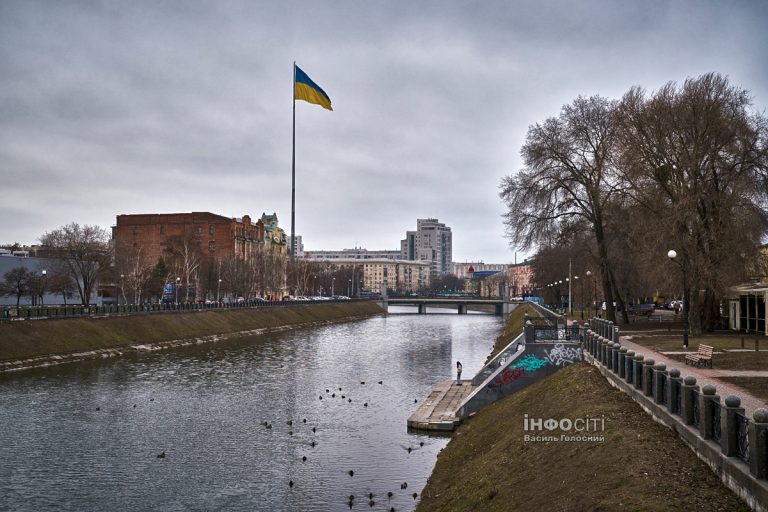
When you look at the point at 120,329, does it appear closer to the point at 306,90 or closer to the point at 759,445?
the point at 306,90

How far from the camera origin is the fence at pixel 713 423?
A: 10.9 m

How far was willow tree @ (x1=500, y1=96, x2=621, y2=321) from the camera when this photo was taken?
53375mm

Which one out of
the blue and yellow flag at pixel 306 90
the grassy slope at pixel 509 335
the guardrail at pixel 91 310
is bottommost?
the grassy slope at pixel 509 335

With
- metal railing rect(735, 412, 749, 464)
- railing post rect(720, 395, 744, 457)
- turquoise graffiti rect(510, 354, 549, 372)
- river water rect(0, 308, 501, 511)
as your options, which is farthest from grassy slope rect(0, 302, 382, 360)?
metal railing rect(735, 412, 749, 464)

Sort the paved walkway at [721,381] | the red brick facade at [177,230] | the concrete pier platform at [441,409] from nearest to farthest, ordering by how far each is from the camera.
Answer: the paved walkway at [721,381]
the concrete pier platform at [441,409]
the red brick facade at [177,230]

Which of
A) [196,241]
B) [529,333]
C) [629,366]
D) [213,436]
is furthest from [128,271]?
[629,366]

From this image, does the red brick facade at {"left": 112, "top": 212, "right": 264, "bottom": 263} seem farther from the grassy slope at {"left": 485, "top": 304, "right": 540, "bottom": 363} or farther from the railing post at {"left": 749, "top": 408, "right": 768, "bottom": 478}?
the railing post at {"left": 749, "top": 408, "right": 768, "bottom": 478}

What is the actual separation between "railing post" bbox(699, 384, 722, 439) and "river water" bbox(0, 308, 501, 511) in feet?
34.4

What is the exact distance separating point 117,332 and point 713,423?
60.5m

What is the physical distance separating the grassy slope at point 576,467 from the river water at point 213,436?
228 centimetres

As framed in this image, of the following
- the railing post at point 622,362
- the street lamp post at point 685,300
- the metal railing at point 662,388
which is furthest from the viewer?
the street lamp post at point 685,300

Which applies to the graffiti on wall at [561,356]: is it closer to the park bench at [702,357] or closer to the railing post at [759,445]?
the park bench at [702,357]

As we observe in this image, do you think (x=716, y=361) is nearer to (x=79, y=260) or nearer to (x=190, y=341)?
(x=190, y=341)

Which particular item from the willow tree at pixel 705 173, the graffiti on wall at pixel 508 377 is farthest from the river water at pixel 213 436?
the willow tree at pixel 705 173
